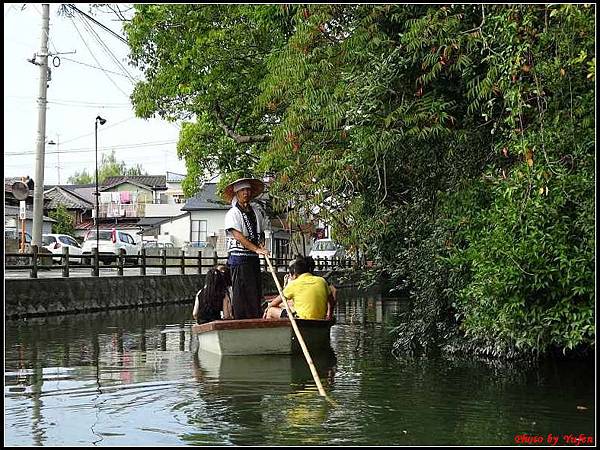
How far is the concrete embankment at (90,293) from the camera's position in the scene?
864 inches

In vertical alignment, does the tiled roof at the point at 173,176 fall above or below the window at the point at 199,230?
above

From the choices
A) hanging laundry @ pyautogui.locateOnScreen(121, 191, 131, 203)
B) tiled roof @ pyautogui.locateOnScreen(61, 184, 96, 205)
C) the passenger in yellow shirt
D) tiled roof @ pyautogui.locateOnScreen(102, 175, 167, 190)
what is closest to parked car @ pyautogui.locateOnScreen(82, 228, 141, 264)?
hanging laundry @ pyautogui.locateOnScreen(121, 191, 131, 203)

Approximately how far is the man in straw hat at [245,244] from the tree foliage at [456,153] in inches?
33.4

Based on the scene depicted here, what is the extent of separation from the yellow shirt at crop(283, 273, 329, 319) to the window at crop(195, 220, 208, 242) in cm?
4874

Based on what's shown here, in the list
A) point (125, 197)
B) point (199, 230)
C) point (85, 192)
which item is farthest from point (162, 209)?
point (85, 192)

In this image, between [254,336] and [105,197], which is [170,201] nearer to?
[105,197]

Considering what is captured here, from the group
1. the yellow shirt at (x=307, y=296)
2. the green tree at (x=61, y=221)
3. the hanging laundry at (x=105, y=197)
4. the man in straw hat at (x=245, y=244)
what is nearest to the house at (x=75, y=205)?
the hanging laundry at (x=105, y=197)

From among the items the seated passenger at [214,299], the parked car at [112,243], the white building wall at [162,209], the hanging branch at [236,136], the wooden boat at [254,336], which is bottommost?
the wooden boat at [254,336]

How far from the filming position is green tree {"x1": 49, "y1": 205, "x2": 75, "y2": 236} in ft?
221

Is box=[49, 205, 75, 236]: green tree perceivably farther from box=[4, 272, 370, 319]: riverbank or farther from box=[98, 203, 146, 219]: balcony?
box=[4, 272, 370, 319]: riverbank

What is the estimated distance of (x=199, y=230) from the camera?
62.9m

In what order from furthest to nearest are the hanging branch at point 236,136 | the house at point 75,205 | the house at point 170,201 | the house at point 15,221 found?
1. the house at point 75,205
2. the house at point 170,201
3. the house at point 15,221
4. the hanging branch at point 236,136

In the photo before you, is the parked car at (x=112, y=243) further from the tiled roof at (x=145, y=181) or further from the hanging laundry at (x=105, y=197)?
the tiled roof at (x=145, y=181)

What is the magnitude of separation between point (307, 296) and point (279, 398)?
4.13m
